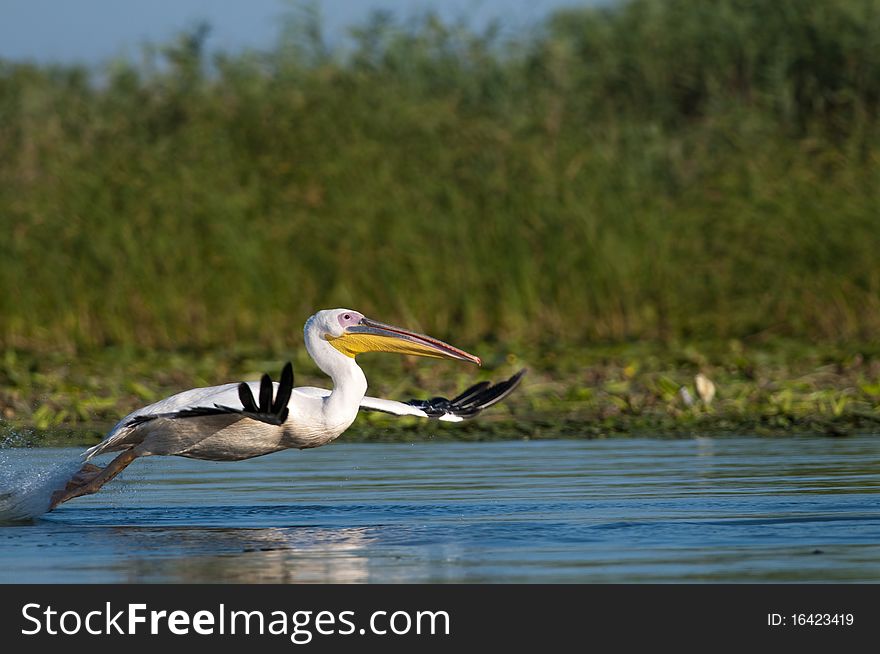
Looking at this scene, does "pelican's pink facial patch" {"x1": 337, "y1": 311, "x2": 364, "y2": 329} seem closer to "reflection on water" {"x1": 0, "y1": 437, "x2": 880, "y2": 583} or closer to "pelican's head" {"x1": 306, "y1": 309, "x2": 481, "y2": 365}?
"pelican's head" {"x1": 306, "y1": 309, "x2": 481, "y2": 365}

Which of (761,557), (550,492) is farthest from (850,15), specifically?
(761,557)

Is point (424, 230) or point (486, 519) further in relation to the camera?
point (424, 230)

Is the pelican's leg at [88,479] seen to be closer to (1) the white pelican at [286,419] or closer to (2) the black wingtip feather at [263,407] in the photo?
(1) the white pelican at [286,419]

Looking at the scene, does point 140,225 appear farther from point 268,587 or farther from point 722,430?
point 268,587

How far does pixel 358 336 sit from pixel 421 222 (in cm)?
646

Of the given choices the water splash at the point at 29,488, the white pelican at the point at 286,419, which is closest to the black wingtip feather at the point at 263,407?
the white pelican at the point at 286,419

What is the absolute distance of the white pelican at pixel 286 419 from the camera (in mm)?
8172

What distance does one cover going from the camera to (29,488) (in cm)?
834

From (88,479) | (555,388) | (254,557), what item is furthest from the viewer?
(555,388)

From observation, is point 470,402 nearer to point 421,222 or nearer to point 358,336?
point 358,336

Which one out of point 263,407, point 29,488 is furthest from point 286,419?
point 29,488

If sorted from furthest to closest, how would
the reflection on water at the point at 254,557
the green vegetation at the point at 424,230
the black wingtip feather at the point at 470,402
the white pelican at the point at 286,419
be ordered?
the green vegetation at the point at 424,230 → the black wingtip feather at the point at 470,402 → the white pelican at the point at 286,419 → the reflection on water at the point at 254,557

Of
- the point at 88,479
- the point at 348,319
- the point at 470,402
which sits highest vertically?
the point at 348,319

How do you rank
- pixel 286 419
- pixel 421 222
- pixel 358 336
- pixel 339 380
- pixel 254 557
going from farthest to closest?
pixel 421 222, pixel 358 336, pixel 339 380, pixel 286 419, pixel 254 557
